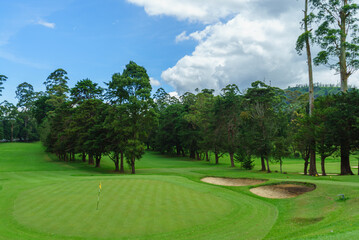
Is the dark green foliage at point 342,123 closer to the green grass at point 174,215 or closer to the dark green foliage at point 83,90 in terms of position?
the green grass at point 174,215

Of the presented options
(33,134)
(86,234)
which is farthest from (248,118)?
(33,134)

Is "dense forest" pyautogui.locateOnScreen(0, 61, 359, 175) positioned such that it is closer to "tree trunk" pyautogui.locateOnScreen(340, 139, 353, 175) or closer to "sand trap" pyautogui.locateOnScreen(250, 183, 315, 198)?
"tree trunk" pyautogui.locateOnScreen(340, 139, 353, 175)

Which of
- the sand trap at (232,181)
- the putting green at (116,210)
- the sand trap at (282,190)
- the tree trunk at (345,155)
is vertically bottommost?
the sand trap at (232,181)

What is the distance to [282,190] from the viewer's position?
18.7m

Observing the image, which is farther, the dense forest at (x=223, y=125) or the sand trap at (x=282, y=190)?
the dense forest at (x=223, y=125)

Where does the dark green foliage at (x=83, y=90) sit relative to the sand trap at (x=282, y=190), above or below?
above

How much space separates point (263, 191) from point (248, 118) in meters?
17.9

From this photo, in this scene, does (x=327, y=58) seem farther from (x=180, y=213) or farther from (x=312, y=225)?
(x=180, y=213)

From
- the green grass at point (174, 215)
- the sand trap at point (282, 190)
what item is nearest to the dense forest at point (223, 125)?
the sand trap at point (282, 190)

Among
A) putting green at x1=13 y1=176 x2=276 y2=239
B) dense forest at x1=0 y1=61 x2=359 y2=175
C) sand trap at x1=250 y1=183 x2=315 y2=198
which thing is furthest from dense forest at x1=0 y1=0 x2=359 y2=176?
putting green at x1=13 y1=176 x2=276 y2=239

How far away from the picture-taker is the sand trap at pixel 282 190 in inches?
694

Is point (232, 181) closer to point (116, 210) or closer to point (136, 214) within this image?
point (136, 214)

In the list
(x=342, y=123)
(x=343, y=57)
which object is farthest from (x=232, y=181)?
(x=343, y=57)

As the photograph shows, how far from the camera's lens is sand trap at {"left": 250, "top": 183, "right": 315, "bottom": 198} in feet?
57.8
